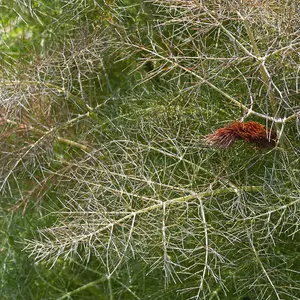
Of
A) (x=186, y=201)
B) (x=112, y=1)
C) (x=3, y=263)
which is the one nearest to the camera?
(x=186, y=201)

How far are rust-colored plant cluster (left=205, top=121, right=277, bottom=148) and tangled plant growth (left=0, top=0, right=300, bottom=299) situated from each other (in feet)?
0.10

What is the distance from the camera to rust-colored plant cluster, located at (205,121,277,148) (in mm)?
1300

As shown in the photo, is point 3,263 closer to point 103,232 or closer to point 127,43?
point 103,232

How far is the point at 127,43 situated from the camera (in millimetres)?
1492

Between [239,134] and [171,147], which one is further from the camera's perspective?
[171,147]

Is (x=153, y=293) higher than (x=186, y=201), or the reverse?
(x=186, y=201)

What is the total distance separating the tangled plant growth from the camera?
1.37 meters

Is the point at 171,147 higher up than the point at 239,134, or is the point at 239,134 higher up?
the point at 239,134

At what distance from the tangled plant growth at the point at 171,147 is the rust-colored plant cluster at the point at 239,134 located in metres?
0.03

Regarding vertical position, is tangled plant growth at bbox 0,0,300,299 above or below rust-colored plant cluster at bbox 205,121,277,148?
below

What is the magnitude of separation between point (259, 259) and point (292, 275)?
7.3 inches

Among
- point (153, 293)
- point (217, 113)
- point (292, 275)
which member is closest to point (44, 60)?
point (217, 113)

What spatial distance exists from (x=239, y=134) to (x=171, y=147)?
23cm

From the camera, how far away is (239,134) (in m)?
1.30
